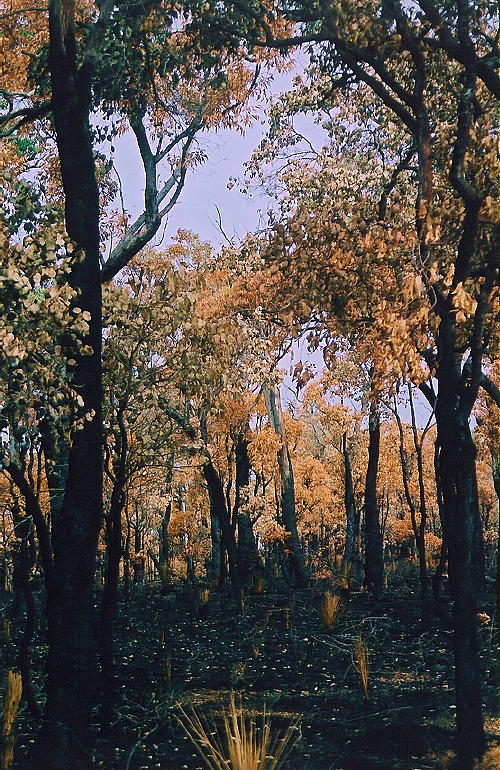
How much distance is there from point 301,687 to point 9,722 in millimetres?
4508

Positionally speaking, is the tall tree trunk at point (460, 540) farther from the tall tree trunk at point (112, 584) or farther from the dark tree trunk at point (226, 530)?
the dark tree trunk at point (226, 530)

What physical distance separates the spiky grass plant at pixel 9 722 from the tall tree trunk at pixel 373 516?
12646 mm

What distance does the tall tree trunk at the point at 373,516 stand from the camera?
18391 mm

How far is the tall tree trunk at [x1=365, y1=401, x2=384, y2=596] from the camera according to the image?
724 inches

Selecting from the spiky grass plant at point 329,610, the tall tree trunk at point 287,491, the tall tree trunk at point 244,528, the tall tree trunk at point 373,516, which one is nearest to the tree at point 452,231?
the spiky grass plant at point 329,610

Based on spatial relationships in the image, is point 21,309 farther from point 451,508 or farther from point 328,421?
point 328,421

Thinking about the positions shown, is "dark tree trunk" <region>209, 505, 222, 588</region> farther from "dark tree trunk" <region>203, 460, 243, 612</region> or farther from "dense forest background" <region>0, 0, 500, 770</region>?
"dense forest background" <region>0, 0, 500, 770</region>

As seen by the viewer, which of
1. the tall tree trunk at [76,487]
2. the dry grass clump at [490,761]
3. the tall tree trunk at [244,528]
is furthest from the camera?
the tall tree trunk at [244,528]

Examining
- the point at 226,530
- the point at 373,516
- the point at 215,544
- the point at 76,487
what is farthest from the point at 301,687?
the point at 215,544

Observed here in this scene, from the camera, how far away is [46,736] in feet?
18.8

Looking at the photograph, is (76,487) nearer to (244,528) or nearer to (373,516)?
(373,516)

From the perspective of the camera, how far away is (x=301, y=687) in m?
9.39

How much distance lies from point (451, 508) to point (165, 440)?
3.93m

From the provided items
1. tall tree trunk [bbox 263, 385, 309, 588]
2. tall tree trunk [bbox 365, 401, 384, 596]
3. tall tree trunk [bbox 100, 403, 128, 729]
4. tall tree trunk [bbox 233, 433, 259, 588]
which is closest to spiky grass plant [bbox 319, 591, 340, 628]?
tall tree trunk [bbox 100, 403, 128, 729]
